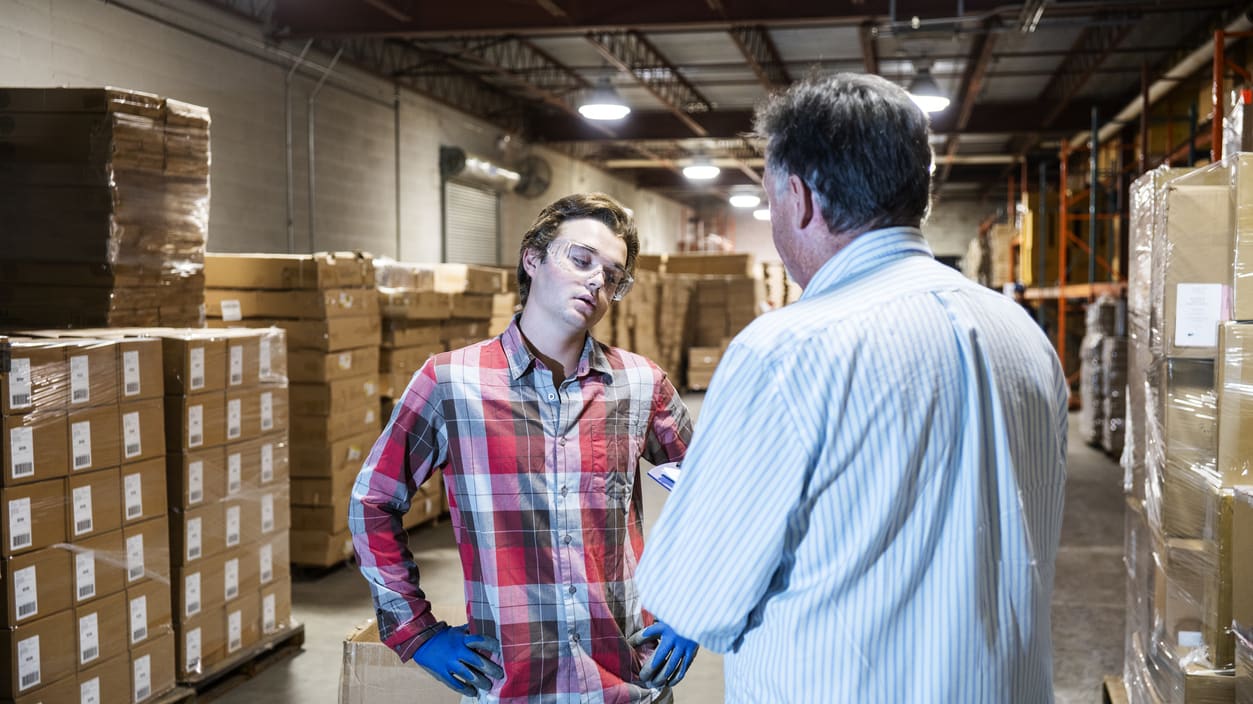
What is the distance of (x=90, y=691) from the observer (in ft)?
12.4

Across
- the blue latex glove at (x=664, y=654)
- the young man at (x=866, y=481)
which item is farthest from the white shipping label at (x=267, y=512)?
the young man at (x=866, y=481)

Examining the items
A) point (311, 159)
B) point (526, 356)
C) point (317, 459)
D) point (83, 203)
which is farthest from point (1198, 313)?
point (311, 159)

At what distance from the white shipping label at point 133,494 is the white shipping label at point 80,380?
0.39 meters

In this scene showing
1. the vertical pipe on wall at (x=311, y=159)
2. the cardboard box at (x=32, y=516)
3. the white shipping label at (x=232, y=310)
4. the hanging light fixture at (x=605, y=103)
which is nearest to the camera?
the cardboard box at (x=32, y=516)

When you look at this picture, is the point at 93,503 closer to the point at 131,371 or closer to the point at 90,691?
the point at 131,371

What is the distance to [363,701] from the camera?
2.60 meters

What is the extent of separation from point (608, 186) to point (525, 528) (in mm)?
20448

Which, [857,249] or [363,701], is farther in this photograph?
[363,701]

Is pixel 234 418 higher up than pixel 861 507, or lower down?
lower down

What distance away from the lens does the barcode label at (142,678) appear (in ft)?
13.3

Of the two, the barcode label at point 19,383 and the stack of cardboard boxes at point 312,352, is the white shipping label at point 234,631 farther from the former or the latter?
the stack of cardboard boxes at point 312,352

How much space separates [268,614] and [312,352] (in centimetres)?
190

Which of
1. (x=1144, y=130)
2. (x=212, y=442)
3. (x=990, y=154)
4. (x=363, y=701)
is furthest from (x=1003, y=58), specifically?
(x=363, y=701)

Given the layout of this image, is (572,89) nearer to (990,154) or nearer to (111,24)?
(111,24)
